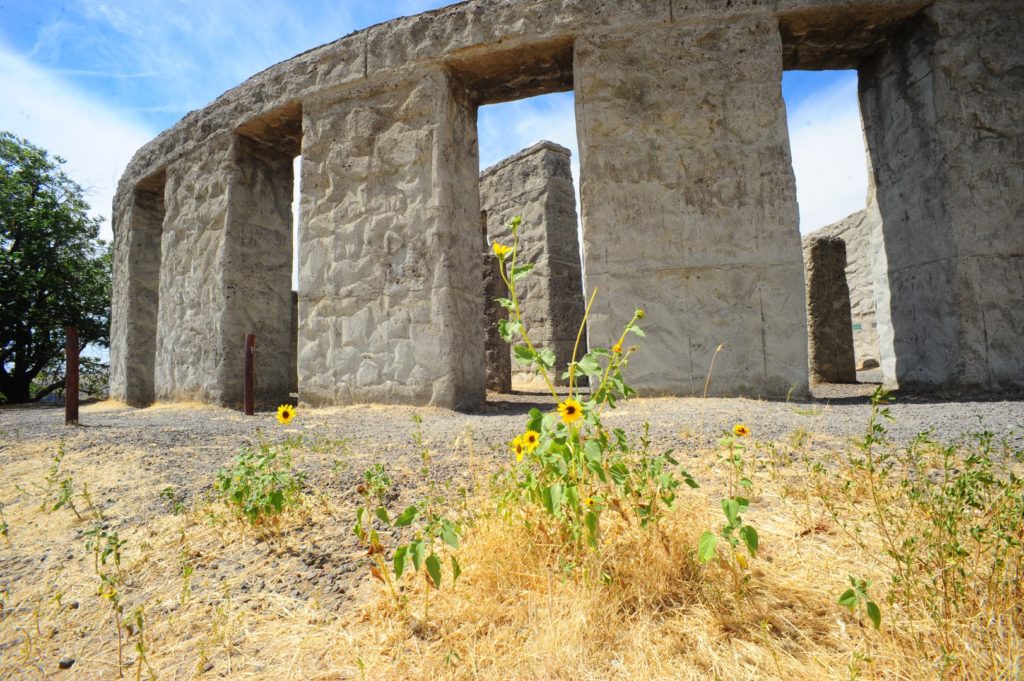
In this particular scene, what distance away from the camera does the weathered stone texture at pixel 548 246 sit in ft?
25.8

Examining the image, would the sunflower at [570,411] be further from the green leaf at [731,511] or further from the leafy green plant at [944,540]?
the leafy green plant at [944,540]

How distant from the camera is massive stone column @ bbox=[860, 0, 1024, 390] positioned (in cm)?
403

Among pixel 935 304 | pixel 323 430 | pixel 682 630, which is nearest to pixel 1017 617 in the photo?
pixel 682 630

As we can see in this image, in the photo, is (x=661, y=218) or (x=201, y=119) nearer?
(x=661, y=218)

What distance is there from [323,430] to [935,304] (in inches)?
190

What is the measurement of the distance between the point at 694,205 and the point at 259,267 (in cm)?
462

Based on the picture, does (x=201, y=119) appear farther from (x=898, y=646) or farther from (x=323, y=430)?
(x=898, y=646)

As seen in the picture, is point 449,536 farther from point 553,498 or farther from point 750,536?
point 750,536

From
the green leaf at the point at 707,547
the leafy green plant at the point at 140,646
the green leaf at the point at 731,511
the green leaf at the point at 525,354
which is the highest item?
the green leaf at the point at 525,354

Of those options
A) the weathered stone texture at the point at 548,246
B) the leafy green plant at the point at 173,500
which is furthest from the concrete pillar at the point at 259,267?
the leafy green plant at the point at 173,500

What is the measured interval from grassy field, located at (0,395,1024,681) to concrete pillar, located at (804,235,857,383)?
5098 mm

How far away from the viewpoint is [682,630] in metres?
1.17

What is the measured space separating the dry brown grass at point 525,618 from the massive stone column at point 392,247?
9.34ft

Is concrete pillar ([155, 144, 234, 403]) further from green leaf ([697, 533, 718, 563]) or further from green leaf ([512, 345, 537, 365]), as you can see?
green leaf ([697, 533, 718, 563])
